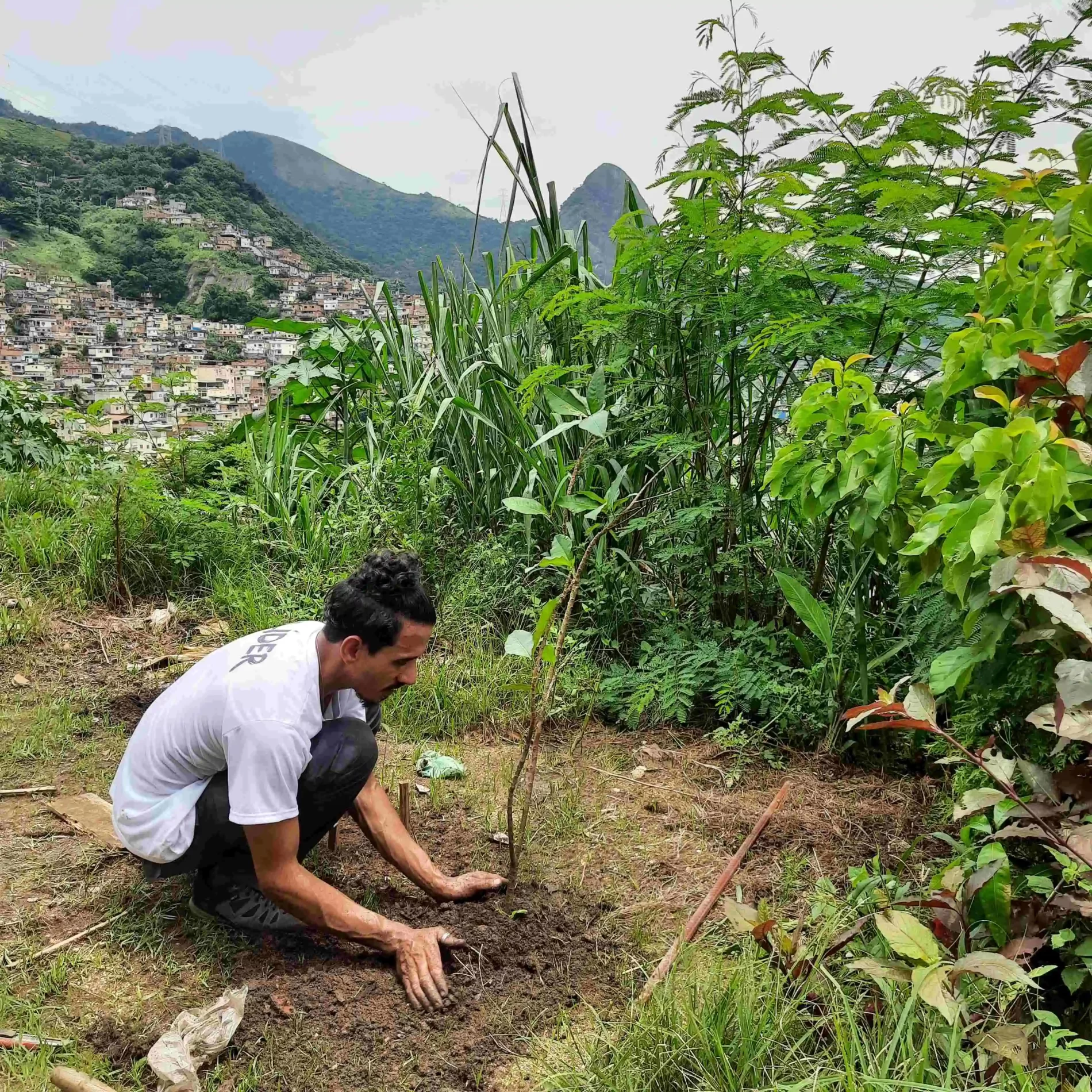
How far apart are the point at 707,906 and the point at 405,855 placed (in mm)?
799

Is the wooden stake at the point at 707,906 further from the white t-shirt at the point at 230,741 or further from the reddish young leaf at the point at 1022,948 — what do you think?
the white t-shirt at the point at 230,741

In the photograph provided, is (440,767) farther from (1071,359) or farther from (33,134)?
(33,134)

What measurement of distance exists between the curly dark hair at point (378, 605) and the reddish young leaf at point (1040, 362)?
4.49 feet

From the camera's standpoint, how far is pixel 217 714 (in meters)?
1.97

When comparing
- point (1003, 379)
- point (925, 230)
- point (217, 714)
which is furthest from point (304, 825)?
point (925, 230)

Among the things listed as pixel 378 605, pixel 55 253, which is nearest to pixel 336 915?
pixel 378 605

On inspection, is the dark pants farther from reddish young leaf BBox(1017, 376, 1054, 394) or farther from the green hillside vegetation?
the green hillside vegetation

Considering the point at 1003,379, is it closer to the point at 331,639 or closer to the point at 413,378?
the point at 331,639

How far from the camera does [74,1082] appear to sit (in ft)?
5.16

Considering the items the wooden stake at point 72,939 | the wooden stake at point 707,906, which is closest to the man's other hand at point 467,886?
the wooden stake at point 707,906

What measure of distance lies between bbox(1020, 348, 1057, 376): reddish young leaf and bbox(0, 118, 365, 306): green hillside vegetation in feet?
24.7

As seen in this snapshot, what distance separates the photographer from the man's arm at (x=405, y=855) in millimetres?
2238

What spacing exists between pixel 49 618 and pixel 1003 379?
4.29 metres

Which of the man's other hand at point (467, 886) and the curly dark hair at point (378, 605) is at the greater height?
the curly dark hair at point (378, 605)
